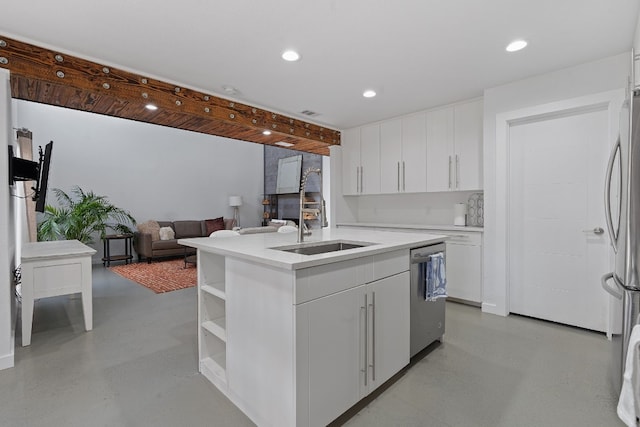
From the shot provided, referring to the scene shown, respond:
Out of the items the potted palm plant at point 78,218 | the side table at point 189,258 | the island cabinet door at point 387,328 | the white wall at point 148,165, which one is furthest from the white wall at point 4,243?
the white wall at point 148,165

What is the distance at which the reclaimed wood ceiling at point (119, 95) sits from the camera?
7.75 ft

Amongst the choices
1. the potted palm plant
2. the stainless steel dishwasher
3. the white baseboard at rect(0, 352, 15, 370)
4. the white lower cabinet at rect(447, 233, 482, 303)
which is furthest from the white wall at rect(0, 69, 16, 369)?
the white lower cabinet at rect(447, 233, 482, 303)

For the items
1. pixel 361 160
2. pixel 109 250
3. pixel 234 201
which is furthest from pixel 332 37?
pixel 234 201

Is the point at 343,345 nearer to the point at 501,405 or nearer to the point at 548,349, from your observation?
the point at 501,405

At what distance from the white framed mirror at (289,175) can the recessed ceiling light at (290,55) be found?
523 centimetres

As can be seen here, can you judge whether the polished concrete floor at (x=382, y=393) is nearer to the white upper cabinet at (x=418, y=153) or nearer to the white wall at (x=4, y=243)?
the white wall at (x=4, y=243)

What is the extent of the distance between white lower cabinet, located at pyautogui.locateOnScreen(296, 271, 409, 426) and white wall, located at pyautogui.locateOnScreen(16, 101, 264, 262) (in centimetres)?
646

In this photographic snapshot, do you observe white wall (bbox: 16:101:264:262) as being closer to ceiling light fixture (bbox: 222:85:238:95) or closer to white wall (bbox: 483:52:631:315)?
ceiling light fixture (bbox: 222:85:238:95)

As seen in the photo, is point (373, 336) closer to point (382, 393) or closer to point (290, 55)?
point (382, 393)

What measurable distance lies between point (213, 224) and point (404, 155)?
16.3 feet

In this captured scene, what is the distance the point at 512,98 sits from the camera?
3.13 metres

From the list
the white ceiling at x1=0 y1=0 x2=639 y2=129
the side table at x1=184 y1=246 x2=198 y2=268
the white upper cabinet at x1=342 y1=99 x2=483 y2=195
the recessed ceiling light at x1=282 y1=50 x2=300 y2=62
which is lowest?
the side table at x1=184 y1=246 x2=198 y2=268

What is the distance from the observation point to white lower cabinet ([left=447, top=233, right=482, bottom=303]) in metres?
3.44

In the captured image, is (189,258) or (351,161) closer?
(351,161)
